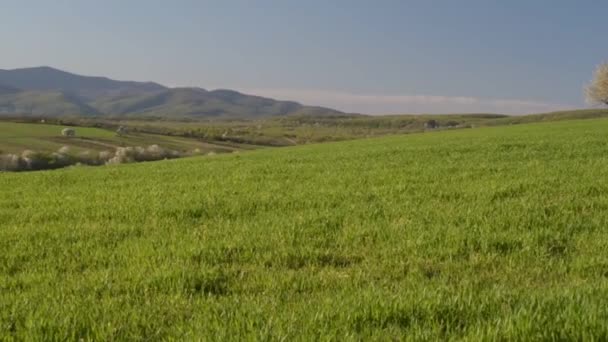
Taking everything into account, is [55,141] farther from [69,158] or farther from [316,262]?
[316,262]

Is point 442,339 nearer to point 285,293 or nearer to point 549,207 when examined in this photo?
point 285,293

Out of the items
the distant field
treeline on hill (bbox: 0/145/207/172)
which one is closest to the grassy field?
treeline on hill (bbox: 0/145/207/172)

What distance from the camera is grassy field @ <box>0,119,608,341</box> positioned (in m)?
4.96

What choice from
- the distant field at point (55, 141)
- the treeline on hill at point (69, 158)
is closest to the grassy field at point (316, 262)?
the treeline on hill at point (69, 158)

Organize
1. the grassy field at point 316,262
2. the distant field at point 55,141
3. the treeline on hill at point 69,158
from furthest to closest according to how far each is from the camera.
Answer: the distant field at point 55,141, the treeline on hill at point 69,158, the grassy field at point 316,262

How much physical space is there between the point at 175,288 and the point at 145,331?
139 cm

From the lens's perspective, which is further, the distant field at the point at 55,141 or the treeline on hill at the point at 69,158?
the distant field at the point at 55,141

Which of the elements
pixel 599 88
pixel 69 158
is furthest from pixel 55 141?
pixel 599 88

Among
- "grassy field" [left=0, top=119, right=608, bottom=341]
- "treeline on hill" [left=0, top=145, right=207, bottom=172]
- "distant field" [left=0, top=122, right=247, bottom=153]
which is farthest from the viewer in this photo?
"distant field" [left=0, top=122, right=247, bottom=153]

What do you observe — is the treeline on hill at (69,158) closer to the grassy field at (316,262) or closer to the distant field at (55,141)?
the distant field at (55,141)

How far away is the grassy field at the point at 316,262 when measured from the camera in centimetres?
496

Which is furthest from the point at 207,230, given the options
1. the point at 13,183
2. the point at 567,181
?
the point at 13,183

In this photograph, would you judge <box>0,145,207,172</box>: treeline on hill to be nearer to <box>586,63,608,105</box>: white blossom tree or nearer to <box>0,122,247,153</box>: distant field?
<box>0,122,247,153</box>: distant field

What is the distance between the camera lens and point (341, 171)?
1923 cm
